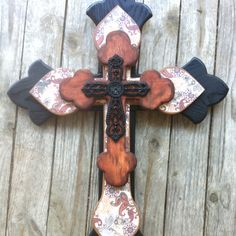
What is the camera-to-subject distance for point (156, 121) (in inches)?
49.6

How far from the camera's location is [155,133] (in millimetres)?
1258

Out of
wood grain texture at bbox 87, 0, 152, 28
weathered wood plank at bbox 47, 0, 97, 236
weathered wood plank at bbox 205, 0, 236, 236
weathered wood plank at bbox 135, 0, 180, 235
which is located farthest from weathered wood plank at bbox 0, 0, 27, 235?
weathered wood plank at bbox 205, 0, 236, 236

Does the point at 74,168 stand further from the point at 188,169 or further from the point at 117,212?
the point at 188,169

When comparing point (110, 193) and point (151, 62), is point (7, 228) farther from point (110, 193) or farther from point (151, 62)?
point (151, 62)

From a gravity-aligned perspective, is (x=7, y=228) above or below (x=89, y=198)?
below

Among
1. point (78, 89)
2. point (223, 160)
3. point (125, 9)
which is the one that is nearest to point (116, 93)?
point (78, 89)

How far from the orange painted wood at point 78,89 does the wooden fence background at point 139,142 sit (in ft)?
0.29

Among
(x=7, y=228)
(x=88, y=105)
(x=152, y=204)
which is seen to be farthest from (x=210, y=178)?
(x=7, y=228)

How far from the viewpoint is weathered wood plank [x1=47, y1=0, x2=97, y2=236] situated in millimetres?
1269

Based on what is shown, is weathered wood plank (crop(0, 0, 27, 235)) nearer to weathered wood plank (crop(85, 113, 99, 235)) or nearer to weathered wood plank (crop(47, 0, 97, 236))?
weathered wood plank (crop(47, 0, 97, 236))

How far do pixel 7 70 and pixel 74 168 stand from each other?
0.37m

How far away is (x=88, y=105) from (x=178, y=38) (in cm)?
35

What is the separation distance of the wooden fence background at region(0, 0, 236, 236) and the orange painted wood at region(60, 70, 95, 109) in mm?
89

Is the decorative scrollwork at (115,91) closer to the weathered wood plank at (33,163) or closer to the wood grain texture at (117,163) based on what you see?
the wood grain texture at (117,163)
